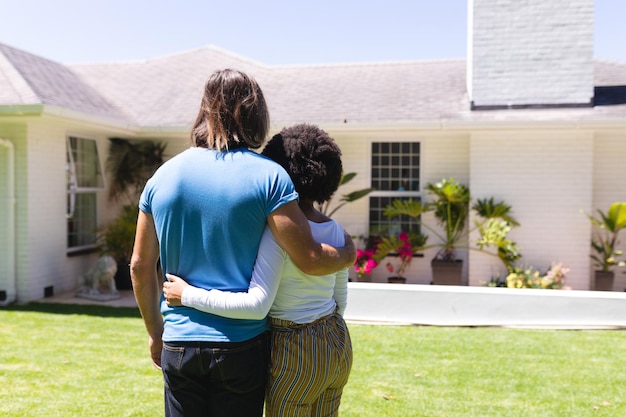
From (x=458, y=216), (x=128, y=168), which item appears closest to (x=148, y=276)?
(x=458, y=216)

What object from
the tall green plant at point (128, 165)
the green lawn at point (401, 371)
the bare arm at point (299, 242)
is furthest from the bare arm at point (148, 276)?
the tall green plant at point (128, 165)

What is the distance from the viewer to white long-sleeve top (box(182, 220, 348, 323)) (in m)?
2.05

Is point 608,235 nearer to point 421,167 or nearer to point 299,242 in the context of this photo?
point 421,167

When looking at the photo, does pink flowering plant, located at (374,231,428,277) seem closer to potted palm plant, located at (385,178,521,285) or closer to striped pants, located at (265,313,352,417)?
potted palm plant, located at (385,178,521,285)

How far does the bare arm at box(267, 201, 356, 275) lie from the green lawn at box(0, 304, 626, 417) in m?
2.67

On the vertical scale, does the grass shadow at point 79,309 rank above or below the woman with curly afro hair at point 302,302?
below

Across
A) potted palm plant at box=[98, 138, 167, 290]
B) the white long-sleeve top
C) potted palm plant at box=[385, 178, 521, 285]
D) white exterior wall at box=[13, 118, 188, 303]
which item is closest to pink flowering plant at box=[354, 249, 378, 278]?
potted palm plant at box=[385, 178, 521, 285]

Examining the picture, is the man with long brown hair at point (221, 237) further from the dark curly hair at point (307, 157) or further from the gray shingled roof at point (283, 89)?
the gray shingled roof at point (283, 89)

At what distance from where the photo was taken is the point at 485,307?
764 centimetres

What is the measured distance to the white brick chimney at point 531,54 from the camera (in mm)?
10242

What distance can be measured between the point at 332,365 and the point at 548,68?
9.46 metres

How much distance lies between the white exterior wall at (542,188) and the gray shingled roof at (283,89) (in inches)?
16.7

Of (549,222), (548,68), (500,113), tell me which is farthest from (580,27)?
(549,222)

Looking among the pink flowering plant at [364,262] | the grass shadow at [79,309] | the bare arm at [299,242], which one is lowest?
the grass shadow at [79,309]
